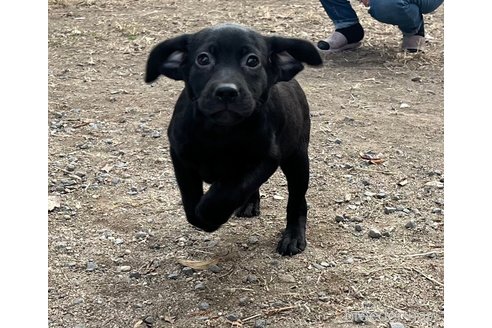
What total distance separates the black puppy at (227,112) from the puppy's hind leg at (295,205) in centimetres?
18

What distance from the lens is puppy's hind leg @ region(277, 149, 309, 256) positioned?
12.6 ft

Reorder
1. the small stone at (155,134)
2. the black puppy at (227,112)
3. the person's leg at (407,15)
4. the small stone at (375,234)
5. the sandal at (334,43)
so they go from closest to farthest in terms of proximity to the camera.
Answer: the black puppy at (227,112) → the small stone at (375,234) → the small stone at (155,134) → the person's leg at (407,15) → the sandal at (334,43)

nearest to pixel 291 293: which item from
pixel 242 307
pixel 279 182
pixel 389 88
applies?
pixel 242 307

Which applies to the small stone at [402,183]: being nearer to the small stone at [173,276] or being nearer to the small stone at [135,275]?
the small stone at [173,276]


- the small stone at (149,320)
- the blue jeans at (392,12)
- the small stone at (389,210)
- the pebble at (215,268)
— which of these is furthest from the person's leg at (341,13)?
the small stone at (149,320)

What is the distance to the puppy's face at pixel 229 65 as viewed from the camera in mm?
3088

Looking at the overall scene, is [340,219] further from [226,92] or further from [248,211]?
[226,92]

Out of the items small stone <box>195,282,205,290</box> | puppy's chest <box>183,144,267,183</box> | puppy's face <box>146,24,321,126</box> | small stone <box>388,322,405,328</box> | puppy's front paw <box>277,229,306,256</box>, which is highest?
puppy's face <box>146,24,321,126</box>

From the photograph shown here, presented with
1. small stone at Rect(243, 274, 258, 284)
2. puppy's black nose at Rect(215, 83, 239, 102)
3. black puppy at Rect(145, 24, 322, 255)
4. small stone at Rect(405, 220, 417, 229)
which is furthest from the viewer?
small stone at Rect(405, 220, 417, 229)

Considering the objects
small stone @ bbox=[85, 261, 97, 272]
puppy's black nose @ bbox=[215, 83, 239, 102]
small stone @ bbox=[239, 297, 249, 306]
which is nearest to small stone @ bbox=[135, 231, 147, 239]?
small stone @ bbox=[85, 261, 97, 272]

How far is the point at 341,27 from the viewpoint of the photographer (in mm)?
7797

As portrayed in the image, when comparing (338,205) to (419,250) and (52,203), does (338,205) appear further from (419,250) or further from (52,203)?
(52,203)

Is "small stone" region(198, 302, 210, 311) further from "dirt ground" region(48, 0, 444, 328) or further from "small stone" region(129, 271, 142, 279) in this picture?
"small stone" region(129, 271, 142, 279)

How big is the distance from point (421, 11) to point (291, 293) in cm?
506
